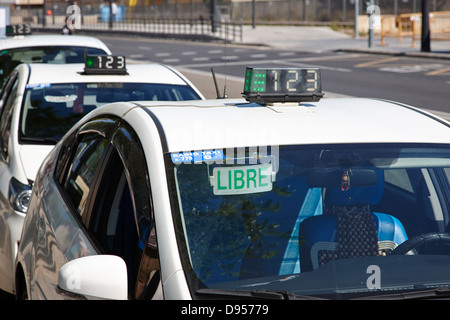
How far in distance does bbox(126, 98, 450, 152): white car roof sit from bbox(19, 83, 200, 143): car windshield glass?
10.8ft

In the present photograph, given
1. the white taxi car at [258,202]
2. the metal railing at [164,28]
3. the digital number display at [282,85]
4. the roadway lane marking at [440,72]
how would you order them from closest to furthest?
1. the white taxi car at [258,202]
2. the digital number display at [282,85]
3. the roadway lane marking at [440,72]
4. the metal railing at [164,28]

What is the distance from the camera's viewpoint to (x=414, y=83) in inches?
814

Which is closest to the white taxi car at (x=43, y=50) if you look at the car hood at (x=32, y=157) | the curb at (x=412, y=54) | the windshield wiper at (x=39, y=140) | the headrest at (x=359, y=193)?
the windshield wiper at (x=39, y=140)

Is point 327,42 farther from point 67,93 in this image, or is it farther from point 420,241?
point 420,241

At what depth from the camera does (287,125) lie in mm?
3012

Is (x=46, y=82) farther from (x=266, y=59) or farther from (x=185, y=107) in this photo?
(x=266, y=59)

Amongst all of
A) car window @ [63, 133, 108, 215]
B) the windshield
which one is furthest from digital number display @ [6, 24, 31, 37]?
the windshield

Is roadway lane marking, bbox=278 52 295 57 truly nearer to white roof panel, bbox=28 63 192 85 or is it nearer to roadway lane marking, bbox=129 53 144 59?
roadway lane marking, bbox=129 53 144 59

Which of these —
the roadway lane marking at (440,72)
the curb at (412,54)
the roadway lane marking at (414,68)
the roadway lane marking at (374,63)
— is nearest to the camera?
the roadway lane marking at (440,72)

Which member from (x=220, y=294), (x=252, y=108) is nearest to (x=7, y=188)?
(x=252, y=108)

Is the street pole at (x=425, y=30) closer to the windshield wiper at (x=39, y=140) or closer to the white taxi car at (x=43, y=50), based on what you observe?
the white taxi car at (x=43, y=50)

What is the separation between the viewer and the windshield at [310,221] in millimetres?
2631

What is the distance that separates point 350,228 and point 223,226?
549 mm

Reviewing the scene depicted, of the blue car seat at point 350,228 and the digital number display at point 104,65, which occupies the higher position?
the digital number display at point 104,65
